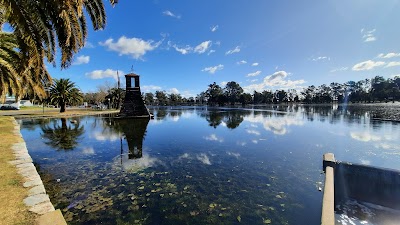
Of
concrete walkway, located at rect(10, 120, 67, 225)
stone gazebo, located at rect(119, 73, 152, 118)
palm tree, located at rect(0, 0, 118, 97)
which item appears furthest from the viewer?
stone gazebo, located at rect(119, 73, 152, 118)

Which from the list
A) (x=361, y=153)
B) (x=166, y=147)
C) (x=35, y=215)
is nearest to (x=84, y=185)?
(x=35, y=215)

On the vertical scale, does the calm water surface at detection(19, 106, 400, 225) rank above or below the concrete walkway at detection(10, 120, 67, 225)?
below

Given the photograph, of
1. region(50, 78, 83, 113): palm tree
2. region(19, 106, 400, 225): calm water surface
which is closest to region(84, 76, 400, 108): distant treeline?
region(50, 78, 83, 113): palm tree

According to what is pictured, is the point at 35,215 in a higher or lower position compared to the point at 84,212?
higher

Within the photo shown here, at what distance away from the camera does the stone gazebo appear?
33431 millimetres

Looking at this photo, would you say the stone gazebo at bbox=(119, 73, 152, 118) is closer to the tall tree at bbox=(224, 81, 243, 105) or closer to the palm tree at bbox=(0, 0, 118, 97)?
the palm tree at bbox=(0, 0, 118, 97)

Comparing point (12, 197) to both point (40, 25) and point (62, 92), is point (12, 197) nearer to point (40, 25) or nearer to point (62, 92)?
point (40, 25)

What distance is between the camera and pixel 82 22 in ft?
32.6

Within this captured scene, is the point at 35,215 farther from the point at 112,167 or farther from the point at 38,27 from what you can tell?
the point at 38,27

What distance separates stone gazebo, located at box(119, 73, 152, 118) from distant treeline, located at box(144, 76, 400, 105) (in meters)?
74.4

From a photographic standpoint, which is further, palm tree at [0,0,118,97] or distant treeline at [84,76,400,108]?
distant treeline at [84,76,400,108]

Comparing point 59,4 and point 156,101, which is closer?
point 59,4

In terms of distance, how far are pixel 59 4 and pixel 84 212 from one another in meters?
5.86

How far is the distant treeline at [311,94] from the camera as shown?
90938mm
